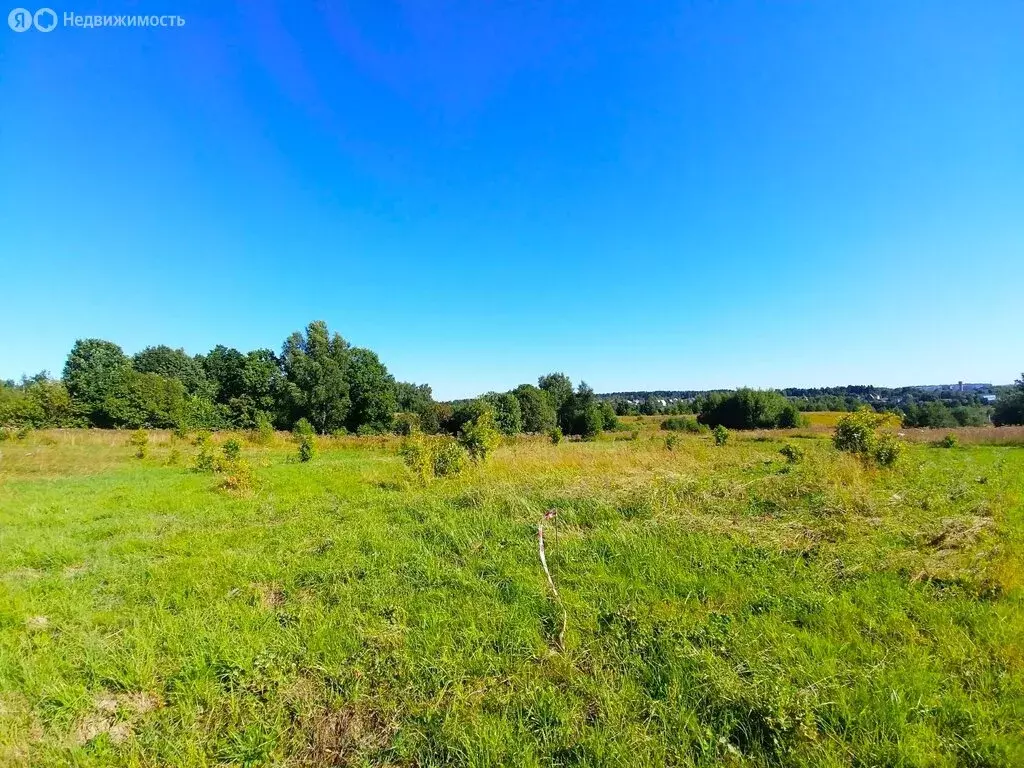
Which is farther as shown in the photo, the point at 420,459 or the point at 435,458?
the point at 435,458

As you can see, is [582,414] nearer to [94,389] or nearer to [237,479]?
[237,479]

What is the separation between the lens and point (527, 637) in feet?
11.2

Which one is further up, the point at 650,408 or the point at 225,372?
the point at 225,372

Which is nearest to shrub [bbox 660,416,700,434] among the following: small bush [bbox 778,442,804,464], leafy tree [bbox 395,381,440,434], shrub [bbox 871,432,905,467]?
leafy tree [bbox 395,381,440,434]

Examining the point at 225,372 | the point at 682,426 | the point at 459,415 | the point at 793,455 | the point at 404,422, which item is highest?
the point at 225,372

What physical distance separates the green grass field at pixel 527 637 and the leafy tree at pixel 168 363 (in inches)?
2129

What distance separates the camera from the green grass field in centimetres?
241

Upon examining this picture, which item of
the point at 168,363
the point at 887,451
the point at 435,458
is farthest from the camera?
the point at 168,363

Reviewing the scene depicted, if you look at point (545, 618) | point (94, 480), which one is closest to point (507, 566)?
point (545, 618)

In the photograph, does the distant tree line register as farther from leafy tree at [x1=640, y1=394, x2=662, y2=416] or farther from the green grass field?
leafy tree at [x1=640, y1=394, x2=662, y2=416]

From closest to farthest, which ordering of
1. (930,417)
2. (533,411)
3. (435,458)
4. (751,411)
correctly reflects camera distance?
(435,458)
(930,417)
(533,411)
(751,411)

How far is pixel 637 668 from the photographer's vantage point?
9.78 ft

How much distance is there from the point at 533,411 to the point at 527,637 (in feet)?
150

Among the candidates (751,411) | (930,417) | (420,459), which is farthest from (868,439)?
(930,417)
